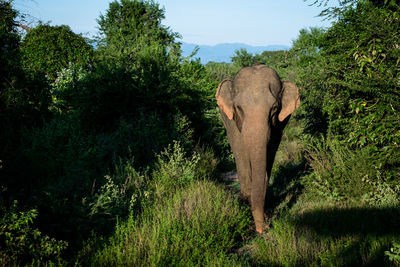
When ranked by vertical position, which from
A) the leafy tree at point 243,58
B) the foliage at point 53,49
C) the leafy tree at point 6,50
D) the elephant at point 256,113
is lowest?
the elephant at point 256,113

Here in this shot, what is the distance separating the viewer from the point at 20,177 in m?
4.79

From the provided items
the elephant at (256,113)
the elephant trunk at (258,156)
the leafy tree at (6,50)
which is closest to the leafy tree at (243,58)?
the elephant at (256,113)

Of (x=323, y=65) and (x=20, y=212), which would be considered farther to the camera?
(x=323, y=65)

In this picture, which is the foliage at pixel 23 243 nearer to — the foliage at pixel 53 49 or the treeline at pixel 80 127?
the treeline at pixel 80 127

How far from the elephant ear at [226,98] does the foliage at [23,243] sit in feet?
10.4

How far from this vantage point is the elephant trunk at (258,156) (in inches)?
182

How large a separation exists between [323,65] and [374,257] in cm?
462

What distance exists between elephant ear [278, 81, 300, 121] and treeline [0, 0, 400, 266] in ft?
4.19

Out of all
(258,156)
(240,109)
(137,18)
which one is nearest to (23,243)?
(258,156)

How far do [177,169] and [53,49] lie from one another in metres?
7.54

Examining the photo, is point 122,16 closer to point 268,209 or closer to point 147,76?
point 147,76

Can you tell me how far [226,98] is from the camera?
17.8 ft

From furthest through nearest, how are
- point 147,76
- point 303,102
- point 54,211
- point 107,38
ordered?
point 107,38
point 147,76
point 303,102
point 54,211

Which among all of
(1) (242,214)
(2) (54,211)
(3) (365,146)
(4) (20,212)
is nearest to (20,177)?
(2) (54,211)
